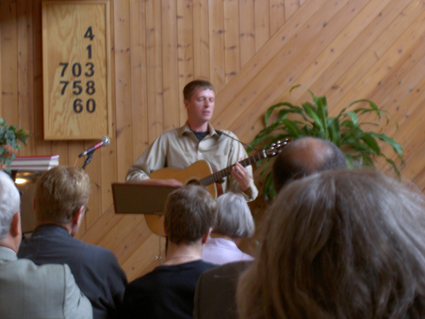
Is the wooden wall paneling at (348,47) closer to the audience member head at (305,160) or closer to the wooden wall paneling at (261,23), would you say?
the wooden wall paneling at (261,23)

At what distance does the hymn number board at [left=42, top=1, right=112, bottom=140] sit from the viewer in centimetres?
360

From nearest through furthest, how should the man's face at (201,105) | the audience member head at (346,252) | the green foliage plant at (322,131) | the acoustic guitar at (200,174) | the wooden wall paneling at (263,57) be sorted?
the audience member head at (346,252)
the acoustic guitar at (200,174)
the man's face at (201,105)
the green foliage plant at (322,131)
the wooden wall paneling at (263,57)

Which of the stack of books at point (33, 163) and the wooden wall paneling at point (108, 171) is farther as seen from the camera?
the wooden wall paneling at point (108, 171)

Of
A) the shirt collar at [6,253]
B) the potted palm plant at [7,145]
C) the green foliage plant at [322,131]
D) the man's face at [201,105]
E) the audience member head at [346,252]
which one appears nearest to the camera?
the audience member head at [346,252]

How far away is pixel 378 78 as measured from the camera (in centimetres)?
374

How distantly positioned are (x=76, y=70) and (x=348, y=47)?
2199mm

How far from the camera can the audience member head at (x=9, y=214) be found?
1196mm

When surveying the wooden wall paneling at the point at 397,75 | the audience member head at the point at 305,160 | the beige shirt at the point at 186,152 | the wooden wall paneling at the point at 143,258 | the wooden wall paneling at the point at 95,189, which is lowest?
the wooden wall paneling at the point at 143,258

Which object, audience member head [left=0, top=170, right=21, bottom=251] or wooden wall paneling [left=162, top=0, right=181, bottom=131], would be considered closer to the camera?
audience member head [left=0, top=170, right=21, bottom=251]

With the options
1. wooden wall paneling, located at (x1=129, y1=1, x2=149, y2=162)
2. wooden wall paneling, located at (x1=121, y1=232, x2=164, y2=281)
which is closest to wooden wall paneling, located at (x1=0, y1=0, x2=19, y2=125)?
wooden wall paneling, located at (x1=129, y1=1, x2=149, y2=162)

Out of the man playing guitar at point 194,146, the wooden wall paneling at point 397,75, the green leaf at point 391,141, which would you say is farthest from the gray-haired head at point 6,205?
the wooden wall paneling at point 397,75

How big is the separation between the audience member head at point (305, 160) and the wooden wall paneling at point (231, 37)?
251cm

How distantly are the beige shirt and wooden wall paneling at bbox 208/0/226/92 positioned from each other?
2.62ft

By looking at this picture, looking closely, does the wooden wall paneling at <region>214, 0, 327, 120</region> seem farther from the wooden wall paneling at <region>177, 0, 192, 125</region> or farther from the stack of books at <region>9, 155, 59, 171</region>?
the stack of books at <region>9, 155, 59, 171</region>
